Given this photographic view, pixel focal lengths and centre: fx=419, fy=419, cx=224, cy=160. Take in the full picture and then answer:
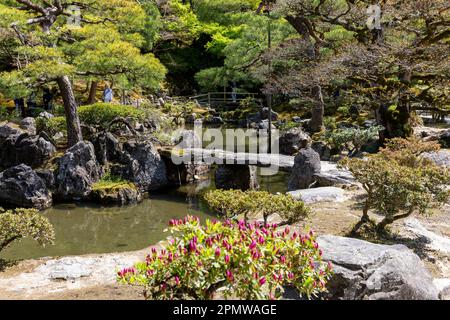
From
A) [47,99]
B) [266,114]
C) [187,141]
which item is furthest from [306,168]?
[266,114]

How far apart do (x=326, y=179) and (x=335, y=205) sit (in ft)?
6.20

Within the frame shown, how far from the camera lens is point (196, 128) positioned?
80.4ft

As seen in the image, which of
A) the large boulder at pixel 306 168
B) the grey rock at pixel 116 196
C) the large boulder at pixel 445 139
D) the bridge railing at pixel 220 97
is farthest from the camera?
the bridge railing at pixel 220 97

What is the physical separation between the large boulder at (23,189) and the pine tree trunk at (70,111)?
2390 mm

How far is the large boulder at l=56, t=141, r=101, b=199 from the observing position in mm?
11297

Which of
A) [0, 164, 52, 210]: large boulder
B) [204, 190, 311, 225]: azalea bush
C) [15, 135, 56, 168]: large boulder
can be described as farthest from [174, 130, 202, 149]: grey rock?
[204, 190, 311, 225]: azalea bush

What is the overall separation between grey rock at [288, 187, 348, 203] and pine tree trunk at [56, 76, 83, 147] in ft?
23.7

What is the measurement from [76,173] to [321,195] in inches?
255

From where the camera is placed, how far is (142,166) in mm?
12305

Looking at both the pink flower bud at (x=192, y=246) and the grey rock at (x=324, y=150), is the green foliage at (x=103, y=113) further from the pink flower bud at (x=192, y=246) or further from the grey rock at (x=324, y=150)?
the pink flower bud at (x=192, y=246)

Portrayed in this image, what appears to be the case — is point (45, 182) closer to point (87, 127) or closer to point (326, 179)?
point (87, 127)

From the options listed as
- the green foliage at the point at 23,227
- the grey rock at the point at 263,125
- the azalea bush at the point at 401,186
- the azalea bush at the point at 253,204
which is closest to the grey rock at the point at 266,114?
the grey rock at the point at 263,125

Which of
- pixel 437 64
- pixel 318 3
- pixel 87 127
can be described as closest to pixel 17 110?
pixel 87 127

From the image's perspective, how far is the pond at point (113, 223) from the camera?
8.07 m
